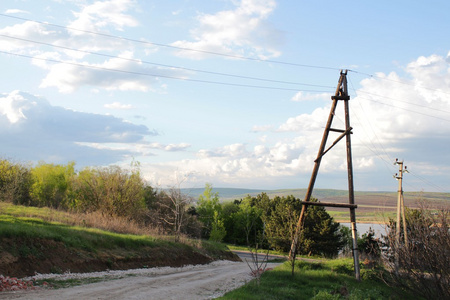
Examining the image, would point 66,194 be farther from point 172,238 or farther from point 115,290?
point 115,290

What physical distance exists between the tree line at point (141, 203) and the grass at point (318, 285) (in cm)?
189

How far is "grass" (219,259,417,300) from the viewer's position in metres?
14.9

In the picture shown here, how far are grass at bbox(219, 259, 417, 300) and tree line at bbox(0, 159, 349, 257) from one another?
189cm

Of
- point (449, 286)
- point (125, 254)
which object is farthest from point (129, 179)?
point (449, 286)

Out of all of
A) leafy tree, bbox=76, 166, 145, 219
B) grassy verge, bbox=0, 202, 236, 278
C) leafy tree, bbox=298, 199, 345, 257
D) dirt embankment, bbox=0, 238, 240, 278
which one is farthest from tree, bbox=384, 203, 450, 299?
leafy tree, bbox=298, 199, 345, 257

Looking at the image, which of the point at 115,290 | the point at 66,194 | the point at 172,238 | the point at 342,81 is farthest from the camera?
the point at 66,194

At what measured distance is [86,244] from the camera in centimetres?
1989

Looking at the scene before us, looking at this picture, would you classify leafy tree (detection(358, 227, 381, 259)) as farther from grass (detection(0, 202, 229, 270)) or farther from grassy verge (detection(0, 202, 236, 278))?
grass (detection(0, 202, 229, 270))

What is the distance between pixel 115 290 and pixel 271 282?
6.86m

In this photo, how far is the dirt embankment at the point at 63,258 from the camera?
15.3 m

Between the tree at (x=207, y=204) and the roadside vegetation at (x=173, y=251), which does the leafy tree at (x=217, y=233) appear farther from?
the roadside vegetation at (x=173, y=251)

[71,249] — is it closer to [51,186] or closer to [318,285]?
[318,285]

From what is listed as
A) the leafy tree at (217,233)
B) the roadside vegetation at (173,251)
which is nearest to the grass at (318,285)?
the roadside vegetation at (173,251)

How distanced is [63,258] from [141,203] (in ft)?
70.7
